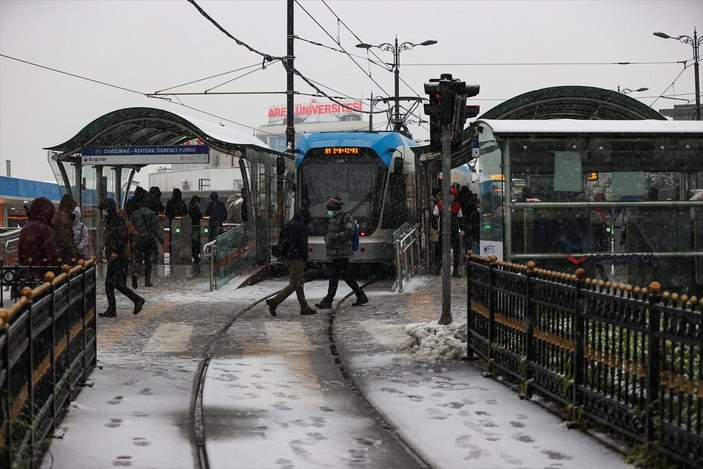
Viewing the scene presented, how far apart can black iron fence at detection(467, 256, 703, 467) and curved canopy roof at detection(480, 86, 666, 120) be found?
9.72 m

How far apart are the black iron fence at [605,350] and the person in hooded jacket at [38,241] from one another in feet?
17.0

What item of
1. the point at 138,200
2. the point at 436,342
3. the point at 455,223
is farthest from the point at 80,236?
the point at 455,223

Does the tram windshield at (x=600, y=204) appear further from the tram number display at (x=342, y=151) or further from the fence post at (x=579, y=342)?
the tram number display at (x=342, y=151)

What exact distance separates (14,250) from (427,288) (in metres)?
9.49

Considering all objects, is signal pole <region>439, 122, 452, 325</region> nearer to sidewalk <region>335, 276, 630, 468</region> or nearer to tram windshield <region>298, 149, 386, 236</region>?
sidewalk <region>335, 276, 630, 468</region>

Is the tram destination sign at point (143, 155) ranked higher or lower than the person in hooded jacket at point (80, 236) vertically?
higher

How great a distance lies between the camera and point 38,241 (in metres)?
12.4

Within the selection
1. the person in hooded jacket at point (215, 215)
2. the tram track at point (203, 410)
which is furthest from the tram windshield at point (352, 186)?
the tram track at point (203, 410)

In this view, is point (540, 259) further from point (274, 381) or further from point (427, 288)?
point (274, 381)

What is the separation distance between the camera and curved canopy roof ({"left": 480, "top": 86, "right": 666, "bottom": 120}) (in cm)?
1912

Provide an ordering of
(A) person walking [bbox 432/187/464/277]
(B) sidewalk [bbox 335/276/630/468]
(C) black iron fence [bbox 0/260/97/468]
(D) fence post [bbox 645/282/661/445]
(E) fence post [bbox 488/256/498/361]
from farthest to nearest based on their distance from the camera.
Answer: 1. (A) person walking [bbox 432/187/464/277]
2. (E) fence post [bbox 488/256/498/361]
3. (B) sidewalk [bbox 335/276/630/468]
4. (D) fence post [bbox 645/282/661/445]
5. (C) black iron fence [bbox 0/260/97/468]

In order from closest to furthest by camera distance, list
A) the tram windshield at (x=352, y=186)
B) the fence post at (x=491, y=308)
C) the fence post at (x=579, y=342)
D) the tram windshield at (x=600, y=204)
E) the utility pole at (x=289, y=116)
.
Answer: the fence post at (x=579, y=342) < the fence post at (x=491, y=308) < the tram windshield at (x=600, y=204) < the tram windshield at (x=352, y=186) < the utility pole at (x=289, y=116)

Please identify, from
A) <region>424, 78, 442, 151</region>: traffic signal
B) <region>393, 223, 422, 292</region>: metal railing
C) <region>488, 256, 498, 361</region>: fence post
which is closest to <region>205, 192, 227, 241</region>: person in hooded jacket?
<region>393, 223, 422, 292</region>: metal railing

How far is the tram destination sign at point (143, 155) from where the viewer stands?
73.6 ft
